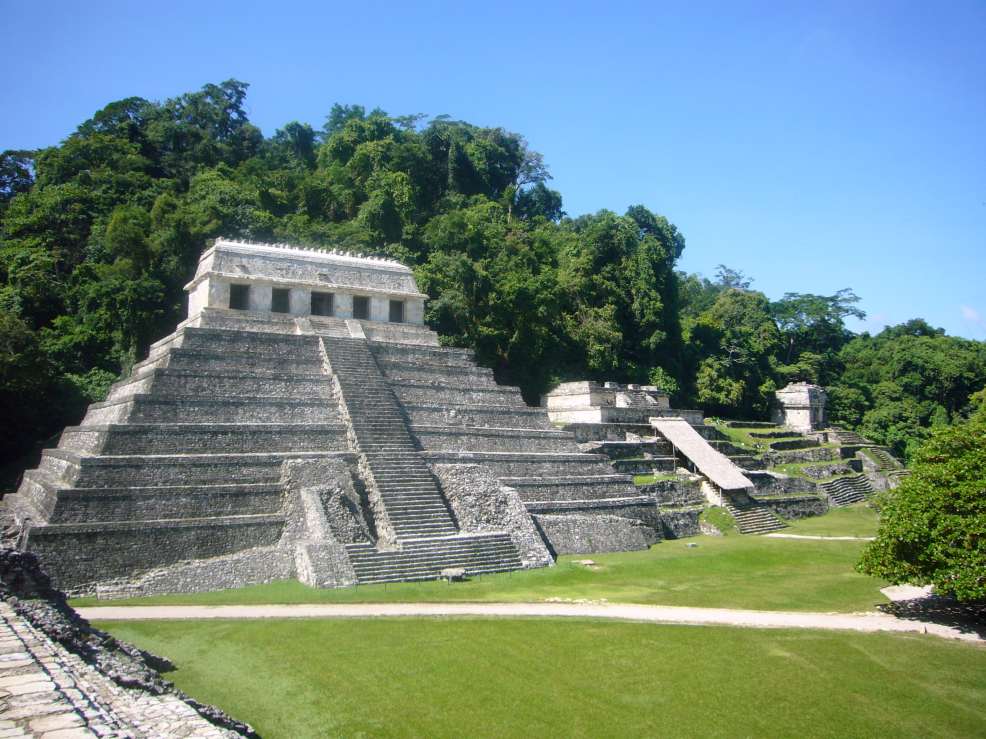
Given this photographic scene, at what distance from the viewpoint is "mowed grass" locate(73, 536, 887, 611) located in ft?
52.4

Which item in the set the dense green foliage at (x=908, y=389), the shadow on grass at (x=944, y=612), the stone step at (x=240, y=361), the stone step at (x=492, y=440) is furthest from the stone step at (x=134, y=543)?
the dense green foliage at (x=908, y=389)

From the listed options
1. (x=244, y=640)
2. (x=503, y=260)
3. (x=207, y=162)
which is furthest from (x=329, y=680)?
(x=207, y=162)

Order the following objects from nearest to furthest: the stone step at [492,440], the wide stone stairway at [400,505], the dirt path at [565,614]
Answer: the dirt path at [565,614] → the wide stone stairway at [400,505] → the stone step at [492,440]

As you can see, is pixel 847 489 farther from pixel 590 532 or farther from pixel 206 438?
pixel 206 438

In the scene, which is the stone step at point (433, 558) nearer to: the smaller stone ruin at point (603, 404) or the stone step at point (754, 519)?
the stone step at point (754, 519)

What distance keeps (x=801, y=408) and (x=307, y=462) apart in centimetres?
3594

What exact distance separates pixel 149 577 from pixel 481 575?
7431 mm

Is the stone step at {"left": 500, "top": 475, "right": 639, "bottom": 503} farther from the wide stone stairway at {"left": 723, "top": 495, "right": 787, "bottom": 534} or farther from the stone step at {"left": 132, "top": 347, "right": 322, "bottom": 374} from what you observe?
the stone step at {"left": 132, "top": 347, "right": 322, "bottom": 374}

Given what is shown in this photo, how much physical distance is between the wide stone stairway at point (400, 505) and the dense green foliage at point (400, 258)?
12.9 m

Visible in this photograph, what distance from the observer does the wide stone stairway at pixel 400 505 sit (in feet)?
58.4

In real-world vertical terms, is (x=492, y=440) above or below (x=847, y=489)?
above

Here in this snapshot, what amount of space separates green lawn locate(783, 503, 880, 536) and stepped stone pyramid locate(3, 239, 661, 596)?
727 cm

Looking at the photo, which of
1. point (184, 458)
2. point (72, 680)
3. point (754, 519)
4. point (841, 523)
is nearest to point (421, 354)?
point (184, 458)

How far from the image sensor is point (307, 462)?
20188 mm
